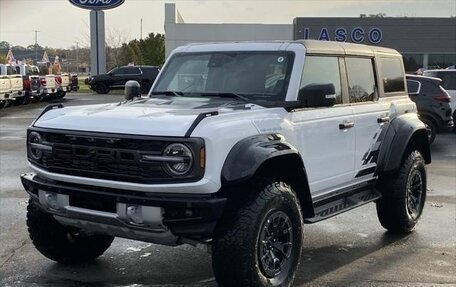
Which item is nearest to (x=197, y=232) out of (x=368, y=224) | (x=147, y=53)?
(x=368, y=224)

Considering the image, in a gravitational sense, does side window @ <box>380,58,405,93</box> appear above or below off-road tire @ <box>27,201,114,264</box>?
above

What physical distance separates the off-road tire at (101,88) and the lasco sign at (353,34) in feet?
53.3


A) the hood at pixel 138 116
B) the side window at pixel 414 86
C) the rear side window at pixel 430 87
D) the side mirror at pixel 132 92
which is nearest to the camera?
the hood at pixel 138 116

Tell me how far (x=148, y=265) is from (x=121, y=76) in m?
31.9

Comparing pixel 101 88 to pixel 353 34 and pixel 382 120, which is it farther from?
pixel 382 120

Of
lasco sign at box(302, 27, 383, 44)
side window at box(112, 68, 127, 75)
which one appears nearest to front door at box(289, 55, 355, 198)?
side window at box(112, 68, 127, 75)

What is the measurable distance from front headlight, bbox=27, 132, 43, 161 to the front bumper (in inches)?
10.0

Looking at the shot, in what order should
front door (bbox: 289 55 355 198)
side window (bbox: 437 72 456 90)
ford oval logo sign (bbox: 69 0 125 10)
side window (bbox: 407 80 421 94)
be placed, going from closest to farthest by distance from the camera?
front door (bbox: 289 55 355 198) → side window (bbox: 407 80 421 94) → side window (bbox: 437 72 456 90) → ford oval logo sign (bbox: 69 0 125 10)

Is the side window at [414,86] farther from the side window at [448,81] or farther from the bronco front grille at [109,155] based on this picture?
the bronco front grille at [109,155]

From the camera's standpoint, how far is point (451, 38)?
149ft

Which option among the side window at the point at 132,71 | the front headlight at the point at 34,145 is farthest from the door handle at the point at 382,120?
the side window at the point at 132,71

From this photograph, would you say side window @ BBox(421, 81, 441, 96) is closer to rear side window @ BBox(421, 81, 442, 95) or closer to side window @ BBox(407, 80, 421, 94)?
rear side window @ BBox(421, 81, 442, 95)

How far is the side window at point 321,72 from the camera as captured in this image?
513 centimetres

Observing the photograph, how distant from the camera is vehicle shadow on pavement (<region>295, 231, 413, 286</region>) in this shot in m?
5.04
